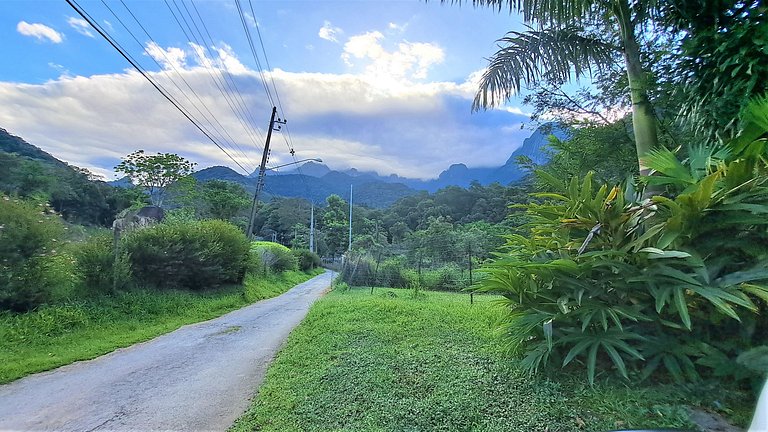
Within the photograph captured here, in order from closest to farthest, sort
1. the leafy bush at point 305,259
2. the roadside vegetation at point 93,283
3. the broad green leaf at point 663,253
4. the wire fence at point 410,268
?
the broad green leaf at point 663,253 → the roadside vegetation at point 93,283 → the wire fence at point 410,268 → the leafy bush at point 305,259

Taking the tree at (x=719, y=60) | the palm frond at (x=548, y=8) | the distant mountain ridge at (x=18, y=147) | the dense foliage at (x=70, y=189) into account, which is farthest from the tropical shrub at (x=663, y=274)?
the distant mountain ridge at (x=18, y=147)

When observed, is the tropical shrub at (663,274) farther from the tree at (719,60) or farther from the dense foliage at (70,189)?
the dense foliage at (70,189)

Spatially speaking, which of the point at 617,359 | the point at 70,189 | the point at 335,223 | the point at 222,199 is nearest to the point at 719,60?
the point at 617,359

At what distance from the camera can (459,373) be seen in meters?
3.26

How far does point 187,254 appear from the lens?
10398 millimetres

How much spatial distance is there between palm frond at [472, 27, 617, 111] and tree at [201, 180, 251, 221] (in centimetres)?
2662

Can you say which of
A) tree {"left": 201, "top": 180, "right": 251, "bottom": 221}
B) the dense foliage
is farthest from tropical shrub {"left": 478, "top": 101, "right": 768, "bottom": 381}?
tree {"left": 201, "top": 180, "right": 251, "bottom": 221}

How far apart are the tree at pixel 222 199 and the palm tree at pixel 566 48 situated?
87.6 feet

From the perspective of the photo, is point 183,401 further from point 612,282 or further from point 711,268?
point 711,268

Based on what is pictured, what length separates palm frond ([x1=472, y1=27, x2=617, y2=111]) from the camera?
476 cm

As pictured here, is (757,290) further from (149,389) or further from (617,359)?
(149,389)

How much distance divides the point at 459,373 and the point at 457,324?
202 cm

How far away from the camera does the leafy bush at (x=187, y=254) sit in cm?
934

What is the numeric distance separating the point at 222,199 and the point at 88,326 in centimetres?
2409
